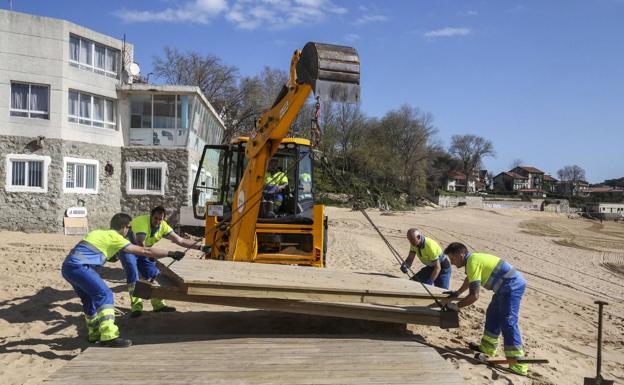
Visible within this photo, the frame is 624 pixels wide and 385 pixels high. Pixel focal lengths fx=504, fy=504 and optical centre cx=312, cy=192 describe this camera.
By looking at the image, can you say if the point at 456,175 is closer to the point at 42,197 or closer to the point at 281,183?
the point at 42,197

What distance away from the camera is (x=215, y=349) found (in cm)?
535

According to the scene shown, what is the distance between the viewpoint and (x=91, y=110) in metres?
20.0

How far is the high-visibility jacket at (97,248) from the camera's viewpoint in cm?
578

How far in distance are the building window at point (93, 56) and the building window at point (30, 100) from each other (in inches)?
63.0

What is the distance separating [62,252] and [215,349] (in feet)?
32.8

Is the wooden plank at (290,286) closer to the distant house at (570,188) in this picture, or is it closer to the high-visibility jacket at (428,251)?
→ the high-visibility jacket at (428,251)

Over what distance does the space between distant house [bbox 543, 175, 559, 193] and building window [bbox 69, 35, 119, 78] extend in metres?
108

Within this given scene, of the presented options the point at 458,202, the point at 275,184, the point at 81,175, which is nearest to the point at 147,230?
the point at 275,184

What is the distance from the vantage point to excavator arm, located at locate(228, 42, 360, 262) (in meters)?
5.63

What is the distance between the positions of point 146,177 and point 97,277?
51.7ft

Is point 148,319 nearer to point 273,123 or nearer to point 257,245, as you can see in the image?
point 257,245

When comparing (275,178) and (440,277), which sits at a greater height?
(275,178)

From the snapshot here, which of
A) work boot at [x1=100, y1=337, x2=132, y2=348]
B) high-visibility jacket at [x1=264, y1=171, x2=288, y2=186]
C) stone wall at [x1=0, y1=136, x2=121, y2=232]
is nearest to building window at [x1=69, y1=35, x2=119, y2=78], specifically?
stone wall at [x1=0, y1=136, x2=121, y2=232]

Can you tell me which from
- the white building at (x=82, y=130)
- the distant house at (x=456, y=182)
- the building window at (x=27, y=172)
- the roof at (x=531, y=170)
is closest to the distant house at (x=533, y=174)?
the roof at (x=531, y=170)
